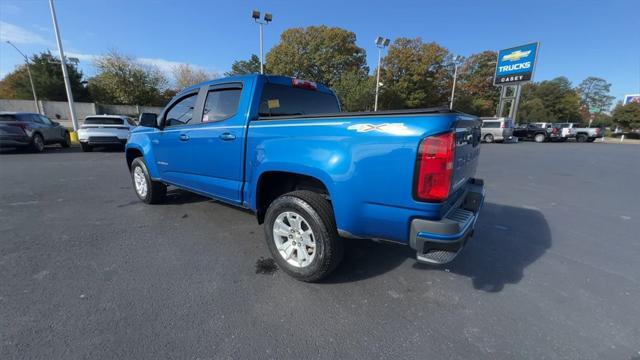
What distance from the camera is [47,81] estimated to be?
37719mm

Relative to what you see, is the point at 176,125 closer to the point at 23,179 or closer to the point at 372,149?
the point at 372,149

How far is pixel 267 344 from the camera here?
1862 mm

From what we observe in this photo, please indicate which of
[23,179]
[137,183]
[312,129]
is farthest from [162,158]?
[23,179]

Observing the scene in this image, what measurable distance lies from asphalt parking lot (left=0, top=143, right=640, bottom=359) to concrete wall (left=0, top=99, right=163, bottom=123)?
37.5 metres

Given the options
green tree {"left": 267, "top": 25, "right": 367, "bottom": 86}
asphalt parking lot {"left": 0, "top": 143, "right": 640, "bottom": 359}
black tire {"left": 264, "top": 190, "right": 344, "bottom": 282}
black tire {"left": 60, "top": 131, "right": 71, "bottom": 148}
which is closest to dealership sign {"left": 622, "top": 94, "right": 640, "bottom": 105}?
green tree {"left": 267, "top": 25, "right": 367, "bottom": 86}

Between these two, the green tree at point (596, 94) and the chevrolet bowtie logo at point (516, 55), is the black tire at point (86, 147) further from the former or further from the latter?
the green tree at point (596, 94)

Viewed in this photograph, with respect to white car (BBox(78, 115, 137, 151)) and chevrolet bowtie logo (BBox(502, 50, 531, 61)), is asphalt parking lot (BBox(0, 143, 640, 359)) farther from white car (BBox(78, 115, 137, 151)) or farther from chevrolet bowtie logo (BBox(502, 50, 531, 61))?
chevrolet bowtie logo (BBox(502, 50, 531, 61))

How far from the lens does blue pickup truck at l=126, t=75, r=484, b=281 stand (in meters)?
1.89

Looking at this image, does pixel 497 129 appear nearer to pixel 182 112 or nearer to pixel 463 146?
pixel 463 146

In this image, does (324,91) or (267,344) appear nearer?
(267,344)

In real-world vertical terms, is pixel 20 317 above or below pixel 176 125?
below

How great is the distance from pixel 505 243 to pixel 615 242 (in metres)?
1.49

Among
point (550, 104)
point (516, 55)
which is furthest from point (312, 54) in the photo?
point (550, 104)

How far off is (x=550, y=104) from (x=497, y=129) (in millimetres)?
56228
